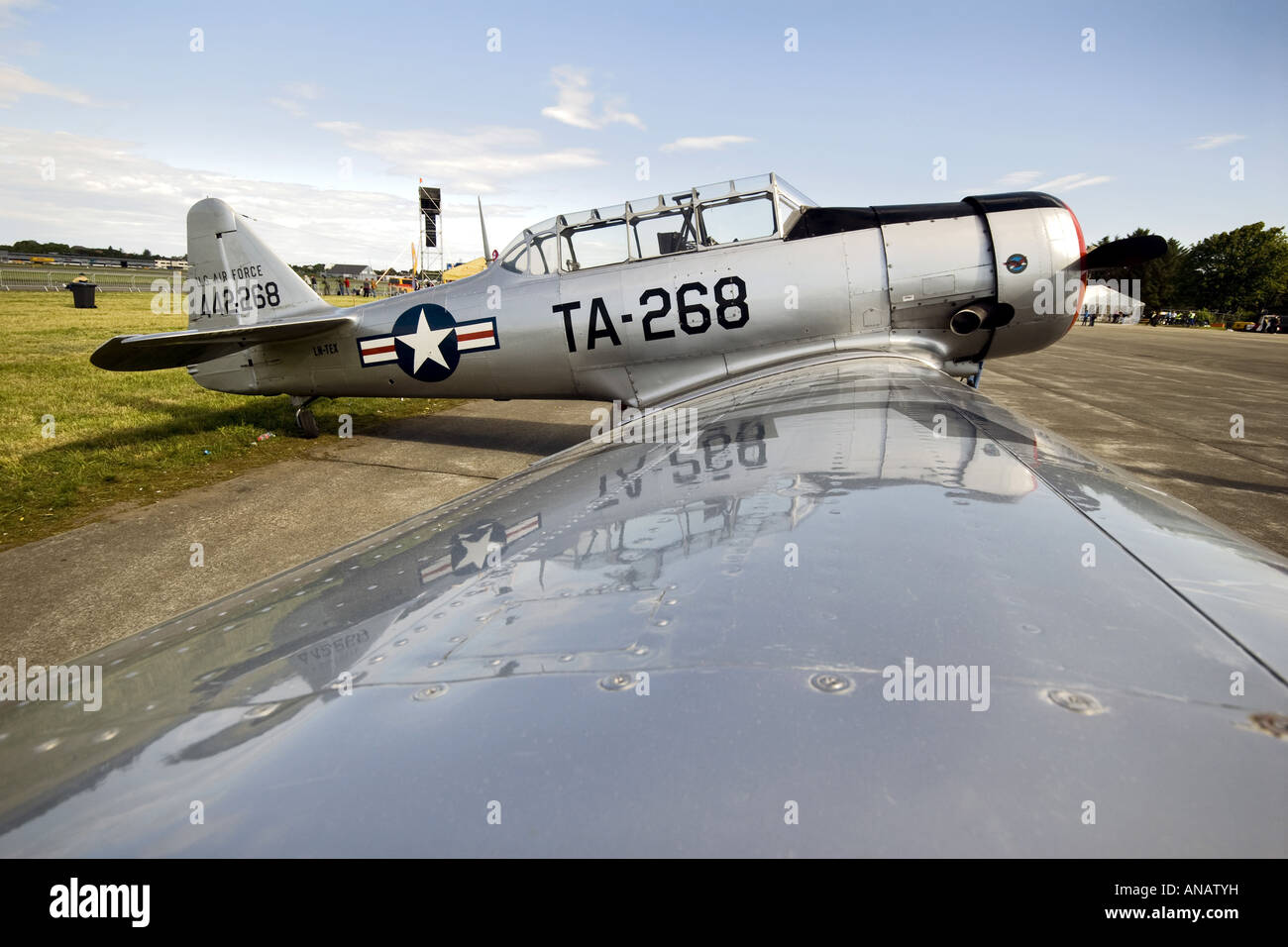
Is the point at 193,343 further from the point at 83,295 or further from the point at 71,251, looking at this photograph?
the point at 71,251

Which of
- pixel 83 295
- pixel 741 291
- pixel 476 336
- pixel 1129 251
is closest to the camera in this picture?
pixel 1129 251

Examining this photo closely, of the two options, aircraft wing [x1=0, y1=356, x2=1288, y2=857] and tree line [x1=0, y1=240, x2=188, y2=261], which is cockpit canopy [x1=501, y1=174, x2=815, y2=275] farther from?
tree line [x1=0, y1=240, x2=188, y2=261]

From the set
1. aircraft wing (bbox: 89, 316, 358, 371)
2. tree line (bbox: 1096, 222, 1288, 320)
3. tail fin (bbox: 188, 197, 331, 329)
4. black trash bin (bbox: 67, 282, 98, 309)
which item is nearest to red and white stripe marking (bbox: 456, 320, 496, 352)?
aircraft wing (bbox: 89, 316, 358, 371)

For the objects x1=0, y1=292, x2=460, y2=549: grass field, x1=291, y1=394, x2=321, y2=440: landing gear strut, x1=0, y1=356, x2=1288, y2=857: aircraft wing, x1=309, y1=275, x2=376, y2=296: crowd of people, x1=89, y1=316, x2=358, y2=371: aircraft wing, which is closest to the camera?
x1=0, y1=356, x2=1288, y2=857: aircraft wing

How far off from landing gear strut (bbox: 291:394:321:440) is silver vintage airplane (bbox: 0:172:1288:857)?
6.57 metres

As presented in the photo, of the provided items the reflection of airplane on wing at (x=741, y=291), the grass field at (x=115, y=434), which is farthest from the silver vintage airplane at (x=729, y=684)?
the grass field at (x=115, y=434)

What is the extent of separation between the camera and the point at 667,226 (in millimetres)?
5777

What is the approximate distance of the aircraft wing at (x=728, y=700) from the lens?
2.10ft

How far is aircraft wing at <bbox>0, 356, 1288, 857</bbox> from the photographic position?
639 mm

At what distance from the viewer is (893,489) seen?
64.7 inches

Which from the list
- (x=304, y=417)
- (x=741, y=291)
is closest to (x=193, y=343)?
(x=304, y=417)

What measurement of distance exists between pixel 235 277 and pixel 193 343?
1735mm

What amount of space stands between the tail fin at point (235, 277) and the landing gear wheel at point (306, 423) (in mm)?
1209

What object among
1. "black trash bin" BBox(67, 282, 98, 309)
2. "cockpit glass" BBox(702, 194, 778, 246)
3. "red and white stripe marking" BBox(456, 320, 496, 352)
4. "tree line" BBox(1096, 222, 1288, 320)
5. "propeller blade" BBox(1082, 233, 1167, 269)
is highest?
"tree line" BBox(1096, 222, 1288, 320)
